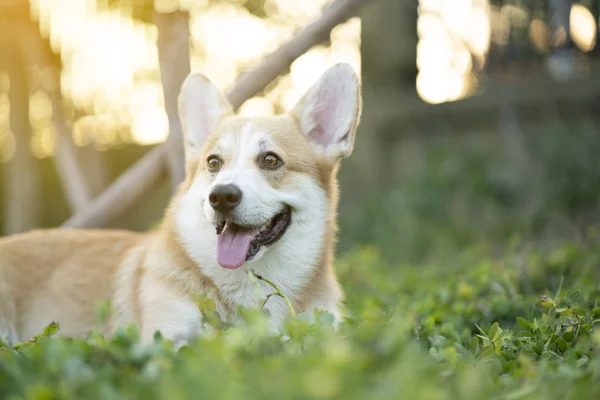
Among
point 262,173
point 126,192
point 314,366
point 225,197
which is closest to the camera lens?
point 314,366

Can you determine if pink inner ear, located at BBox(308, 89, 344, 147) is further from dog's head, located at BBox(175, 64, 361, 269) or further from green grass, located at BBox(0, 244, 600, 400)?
green grass, located at BBox(0, 244, 600, 400)

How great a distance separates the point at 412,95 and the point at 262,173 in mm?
4808

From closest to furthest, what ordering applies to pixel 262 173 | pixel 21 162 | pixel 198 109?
1. pixel 262 173
2. pixel 198 109
3. pixel 21 162

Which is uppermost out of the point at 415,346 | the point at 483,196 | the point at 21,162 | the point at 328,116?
the point at 328,116

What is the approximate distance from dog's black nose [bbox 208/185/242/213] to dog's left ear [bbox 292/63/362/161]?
2.21 ft

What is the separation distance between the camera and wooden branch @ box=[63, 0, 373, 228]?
412cm

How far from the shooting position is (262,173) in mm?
2875

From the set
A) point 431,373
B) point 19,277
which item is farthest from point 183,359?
point 19,277

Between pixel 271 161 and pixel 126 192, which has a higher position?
pixel 271 161

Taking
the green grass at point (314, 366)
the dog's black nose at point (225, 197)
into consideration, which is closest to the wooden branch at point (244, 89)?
the dog's black nose at point (225, 197)

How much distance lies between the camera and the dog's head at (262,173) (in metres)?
2.71

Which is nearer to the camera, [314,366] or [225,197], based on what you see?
[314,366]

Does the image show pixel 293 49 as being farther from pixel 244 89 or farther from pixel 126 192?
pixel 126 192

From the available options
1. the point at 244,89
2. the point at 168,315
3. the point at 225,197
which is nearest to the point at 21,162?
the point at 244,89
